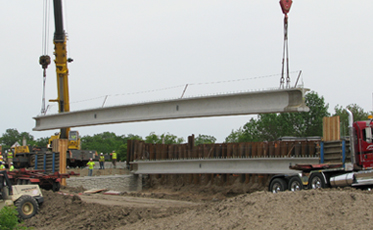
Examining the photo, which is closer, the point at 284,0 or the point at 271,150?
the point at 284,0

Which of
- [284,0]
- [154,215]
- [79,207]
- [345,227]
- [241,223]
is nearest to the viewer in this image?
[345,227]

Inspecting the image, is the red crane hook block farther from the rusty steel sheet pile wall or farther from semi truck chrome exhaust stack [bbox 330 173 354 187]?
semi truck chrome exhaust stack [bbox 330 173 354 187]

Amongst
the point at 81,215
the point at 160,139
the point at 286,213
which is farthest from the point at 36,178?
the point at 160,139

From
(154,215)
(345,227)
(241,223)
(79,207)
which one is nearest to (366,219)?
(345,227)

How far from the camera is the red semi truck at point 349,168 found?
14.3 meters

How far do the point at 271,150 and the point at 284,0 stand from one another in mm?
7936

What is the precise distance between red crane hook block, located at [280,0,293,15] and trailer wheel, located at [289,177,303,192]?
22.3ft

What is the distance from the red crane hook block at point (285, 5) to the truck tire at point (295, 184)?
6.78 m

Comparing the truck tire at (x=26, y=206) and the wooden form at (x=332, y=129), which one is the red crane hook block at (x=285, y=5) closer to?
the wooden form at (x=332, y=129)

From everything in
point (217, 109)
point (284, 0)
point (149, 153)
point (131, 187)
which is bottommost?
point (131, 187)

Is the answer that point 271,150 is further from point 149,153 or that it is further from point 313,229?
point 313,229

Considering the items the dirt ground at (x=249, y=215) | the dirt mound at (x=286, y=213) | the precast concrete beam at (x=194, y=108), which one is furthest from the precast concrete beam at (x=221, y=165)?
the dirt mound at (x=286, y=213)

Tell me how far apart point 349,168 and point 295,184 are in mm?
1907

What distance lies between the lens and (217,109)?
21016 millimetres
